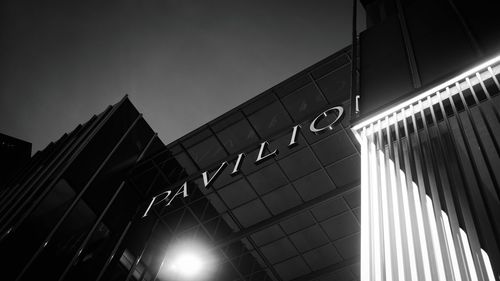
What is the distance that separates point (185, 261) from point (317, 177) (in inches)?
219

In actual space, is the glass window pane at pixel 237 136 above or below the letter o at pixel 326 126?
above

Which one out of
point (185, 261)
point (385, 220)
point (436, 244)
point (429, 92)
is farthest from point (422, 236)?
A: point (185, 261)

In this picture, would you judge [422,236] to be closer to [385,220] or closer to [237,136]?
[385,220]

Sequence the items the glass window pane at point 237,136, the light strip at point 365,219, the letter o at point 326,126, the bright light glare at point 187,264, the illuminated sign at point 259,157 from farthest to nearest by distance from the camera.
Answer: the bright light glare at point 187,264, the glass window pane at point 237,136, the illuminated sign at point 259,157, the letter o at point 326,126, the light strip at point 365,219

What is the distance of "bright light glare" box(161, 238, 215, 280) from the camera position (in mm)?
13664

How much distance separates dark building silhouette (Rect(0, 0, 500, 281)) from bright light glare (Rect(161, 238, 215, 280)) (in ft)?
0.40

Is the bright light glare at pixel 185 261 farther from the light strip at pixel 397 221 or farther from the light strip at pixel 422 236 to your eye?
the light strip at pixel 422 236

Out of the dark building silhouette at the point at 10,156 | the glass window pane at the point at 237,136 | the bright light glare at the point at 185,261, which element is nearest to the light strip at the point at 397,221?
the glass window pane at the point at 237,136

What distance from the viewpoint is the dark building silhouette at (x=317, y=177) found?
2.06m

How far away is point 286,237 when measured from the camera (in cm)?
1441

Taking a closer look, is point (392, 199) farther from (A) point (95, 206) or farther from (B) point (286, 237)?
(B) point (286, 237)

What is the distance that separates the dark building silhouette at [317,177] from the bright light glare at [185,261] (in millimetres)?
122

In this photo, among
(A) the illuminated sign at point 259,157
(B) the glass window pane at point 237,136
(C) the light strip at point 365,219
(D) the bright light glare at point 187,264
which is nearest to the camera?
(C) the light strip at point 365,219

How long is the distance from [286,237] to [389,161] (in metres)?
12.5
